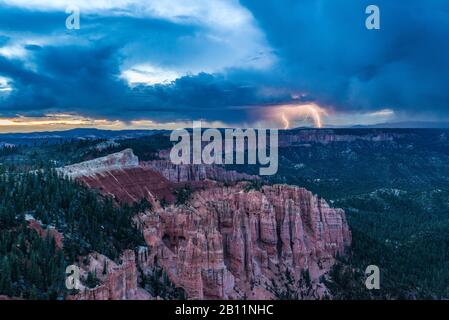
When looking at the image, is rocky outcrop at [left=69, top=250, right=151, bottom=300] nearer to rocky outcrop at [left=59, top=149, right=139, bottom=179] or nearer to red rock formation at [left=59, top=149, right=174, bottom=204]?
red rock formation at [left=59, top=149, right=174, bottom=204]

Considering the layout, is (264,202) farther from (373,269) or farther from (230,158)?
(230,158)

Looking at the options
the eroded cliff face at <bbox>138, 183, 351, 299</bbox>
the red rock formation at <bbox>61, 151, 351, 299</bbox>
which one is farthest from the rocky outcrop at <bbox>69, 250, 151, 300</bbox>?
the eroded cliff face at <bbox>138, 183, 351, 299</bbox>

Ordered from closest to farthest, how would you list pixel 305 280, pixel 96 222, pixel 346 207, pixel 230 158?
pixel 96 222 < pixel 305 280 < pixel 346 207 < pixel 230 158

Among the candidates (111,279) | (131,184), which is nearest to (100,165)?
(131,184)

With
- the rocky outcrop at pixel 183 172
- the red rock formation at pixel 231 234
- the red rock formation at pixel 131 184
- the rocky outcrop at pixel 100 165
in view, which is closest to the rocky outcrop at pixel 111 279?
the red rock formation at pixel 231 234

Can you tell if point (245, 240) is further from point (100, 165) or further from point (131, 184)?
point (100, 165)
